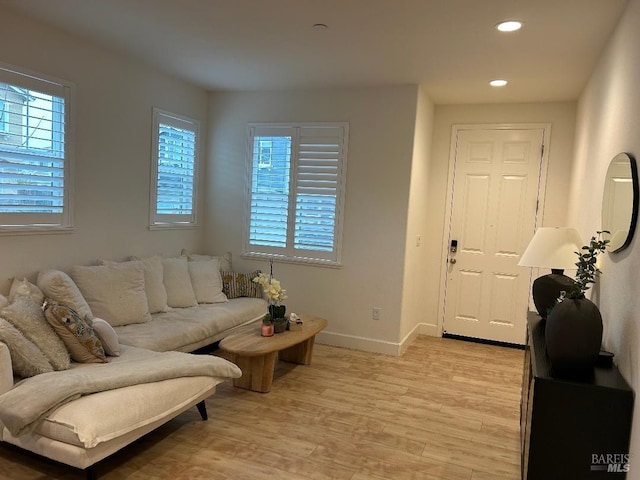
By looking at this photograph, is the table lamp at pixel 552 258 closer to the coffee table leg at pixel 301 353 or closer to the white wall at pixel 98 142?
the coffee table leg at pixel 301 353

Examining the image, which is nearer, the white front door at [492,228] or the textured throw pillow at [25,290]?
the textured throw pillow at [25,290]

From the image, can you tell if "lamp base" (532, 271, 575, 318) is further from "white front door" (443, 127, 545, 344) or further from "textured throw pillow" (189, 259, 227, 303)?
"textured throw pillow" (189, 259, 227, 303)

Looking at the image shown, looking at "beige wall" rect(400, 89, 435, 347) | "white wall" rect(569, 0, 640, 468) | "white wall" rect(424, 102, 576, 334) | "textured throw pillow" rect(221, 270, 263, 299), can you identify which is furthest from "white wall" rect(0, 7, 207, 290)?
"white wall" rect(569, 0, 640, 468)

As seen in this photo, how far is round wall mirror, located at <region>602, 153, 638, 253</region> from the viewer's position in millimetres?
2059

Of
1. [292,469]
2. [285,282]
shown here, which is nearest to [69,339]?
[292,469]

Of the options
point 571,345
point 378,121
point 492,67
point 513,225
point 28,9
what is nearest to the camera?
point 571,345

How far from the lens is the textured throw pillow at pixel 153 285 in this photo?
3924mm

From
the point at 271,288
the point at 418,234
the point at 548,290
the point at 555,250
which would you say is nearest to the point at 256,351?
the point at 271,288

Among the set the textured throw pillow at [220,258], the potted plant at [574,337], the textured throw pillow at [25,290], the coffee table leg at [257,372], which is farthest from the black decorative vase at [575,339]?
the textured throw pillow at [220,258]

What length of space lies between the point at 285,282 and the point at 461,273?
199cm

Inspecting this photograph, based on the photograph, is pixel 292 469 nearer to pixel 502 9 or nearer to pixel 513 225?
pixel 502 9

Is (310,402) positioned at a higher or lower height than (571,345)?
lower

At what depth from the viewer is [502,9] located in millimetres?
2652

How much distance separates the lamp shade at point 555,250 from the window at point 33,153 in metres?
3.35
